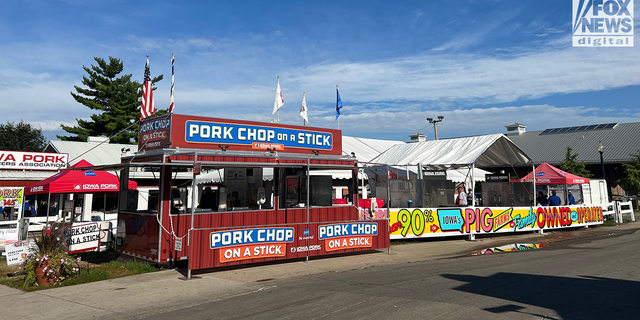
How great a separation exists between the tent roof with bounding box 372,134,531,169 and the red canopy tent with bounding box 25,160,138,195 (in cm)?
1441

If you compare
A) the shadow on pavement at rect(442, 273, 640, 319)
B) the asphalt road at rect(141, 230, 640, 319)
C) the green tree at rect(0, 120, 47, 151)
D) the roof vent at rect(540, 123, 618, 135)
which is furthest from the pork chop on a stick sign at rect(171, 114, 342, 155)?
the green tree at rect(0, 120, 47, 151)

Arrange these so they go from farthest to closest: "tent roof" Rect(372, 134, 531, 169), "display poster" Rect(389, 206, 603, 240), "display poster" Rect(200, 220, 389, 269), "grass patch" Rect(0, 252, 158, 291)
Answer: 1. "tent roof" Rect(372, 134, 531, 169)
2. "display poster" Rect(389, 206, 603, 240)
3. "display poster" Rect(200, 220, 389, 269)
4. "grass patch" Rect(0, 252, 158, 291)

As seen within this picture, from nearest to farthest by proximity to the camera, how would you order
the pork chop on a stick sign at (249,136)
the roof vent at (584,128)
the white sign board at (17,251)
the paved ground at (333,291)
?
the paved ground at (333,291) < the white sign board at (17,251) < the pork chop on a stick sign at (249,136) < the roof vent at (584,128)

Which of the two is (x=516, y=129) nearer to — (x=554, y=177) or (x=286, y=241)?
(x=554, y=177)

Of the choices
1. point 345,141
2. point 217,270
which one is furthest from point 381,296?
point 345,141

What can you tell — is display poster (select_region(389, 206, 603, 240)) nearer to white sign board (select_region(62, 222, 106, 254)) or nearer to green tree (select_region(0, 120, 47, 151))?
white sign board (select_region(62, 222, 106, 254))

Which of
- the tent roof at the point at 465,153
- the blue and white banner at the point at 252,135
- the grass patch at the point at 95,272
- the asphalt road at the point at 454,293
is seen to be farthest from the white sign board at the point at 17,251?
the tent roof at the point at 465,153

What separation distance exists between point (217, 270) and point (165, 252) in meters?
1.42

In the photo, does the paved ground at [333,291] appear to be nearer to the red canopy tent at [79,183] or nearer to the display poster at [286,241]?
the display poster at [286,241]

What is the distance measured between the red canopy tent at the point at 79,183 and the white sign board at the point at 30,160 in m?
11.2

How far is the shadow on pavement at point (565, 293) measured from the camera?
6.66 m

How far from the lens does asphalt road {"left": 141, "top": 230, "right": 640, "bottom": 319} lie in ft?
22.1

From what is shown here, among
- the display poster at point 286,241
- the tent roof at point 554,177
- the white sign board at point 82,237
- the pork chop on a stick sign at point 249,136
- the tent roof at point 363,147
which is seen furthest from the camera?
the tent roof at point 363,147

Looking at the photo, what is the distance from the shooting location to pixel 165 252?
11.4m
